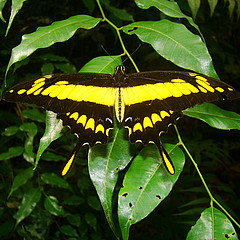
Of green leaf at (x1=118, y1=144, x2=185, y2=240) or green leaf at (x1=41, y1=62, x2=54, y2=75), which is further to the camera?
green leaf at (x1=41, y1=62, x2=54, y2=75)

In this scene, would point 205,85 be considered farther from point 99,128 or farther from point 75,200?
point 75,200

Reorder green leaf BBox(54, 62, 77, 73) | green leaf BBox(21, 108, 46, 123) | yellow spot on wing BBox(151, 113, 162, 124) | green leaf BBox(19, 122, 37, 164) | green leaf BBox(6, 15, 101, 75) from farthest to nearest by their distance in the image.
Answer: green leaf BBox(54, 62, 77, 73) → green leaf BBox(21, 108, 46, 123) → green leaf BBox(19, 122, 37, 164) → yellow spot on wing BBox(151, 113, 162, 124) → green leaf BBox(6, 15, 101, 75)

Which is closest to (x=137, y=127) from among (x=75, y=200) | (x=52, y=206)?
(x=52, y=206)

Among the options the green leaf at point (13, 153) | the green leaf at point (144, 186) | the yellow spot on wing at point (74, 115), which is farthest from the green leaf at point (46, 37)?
the green leaf at point (13, 153)

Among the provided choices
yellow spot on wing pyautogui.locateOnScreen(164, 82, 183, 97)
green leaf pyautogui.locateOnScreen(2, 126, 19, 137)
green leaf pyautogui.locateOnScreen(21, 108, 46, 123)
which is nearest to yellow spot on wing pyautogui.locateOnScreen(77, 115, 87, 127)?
yellow spot on wing pyautogui.locateOnScreen(164, 82, 183, 97)

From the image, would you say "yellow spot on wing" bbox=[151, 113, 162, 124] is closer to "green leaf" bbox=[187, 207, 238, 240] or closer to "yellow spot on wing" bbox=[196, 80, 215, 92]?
"yellow spot on wing" bbox=[196, 80, 215, 92]

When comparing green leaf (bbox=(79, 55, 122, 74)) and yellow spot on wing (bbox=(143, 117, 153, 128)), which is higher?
green leaf (bbox=(79, 55, 122, 74))

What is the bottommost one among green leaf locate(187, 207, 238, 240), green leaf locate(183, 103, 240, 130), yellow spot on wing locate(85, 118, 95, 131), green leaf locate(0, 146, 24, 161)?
green leaf locate(0, 146, 24, 161)
